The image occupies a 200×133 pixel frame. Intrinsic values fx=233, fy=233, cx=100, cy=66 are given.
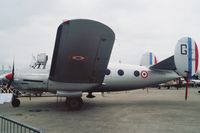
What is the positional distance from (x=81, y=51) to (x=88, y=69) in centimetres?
133

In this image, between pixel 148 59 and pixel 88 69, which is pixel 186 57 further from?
pixel 88 69

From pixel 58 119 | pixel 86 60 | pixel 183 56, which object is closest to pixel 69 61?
pixel 86 60

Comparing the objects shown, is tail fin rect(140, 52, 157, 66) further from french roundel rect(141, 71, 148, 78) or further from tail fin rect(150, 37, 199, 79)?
tail fin rect(150, 37, 199, 79)

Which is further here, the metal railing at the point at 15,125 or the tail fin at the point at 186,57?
the tail fin at the point at 186,57

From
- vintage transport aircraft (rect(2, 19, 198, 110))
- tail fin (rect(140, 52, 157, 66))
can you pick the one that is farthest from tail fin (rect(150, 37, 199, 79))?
tail fin (rect(140, 52, 157, 66))

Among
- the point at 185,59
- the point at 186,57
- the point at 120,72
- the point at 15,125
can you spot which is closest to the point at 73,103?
the point at 120,72

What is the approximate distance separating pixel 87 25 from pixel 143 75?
6.79 m

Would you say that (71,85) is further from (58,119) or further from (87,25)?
(87,25)

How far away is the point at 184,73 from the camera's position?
13734 mm

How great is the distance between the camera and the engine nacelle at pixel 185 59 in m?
13.6

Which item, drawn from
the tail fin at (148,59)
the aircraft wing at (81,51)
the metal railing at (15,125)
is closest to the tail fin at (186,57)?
the tail fin at (148,59)

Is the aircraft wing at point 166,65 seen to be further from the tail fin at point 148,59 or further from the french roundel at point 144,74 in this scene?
the tail fin at point 148,59

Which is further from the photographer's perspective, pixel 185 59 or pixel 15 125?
pixel 185 59

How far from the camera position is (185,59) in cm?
1364
